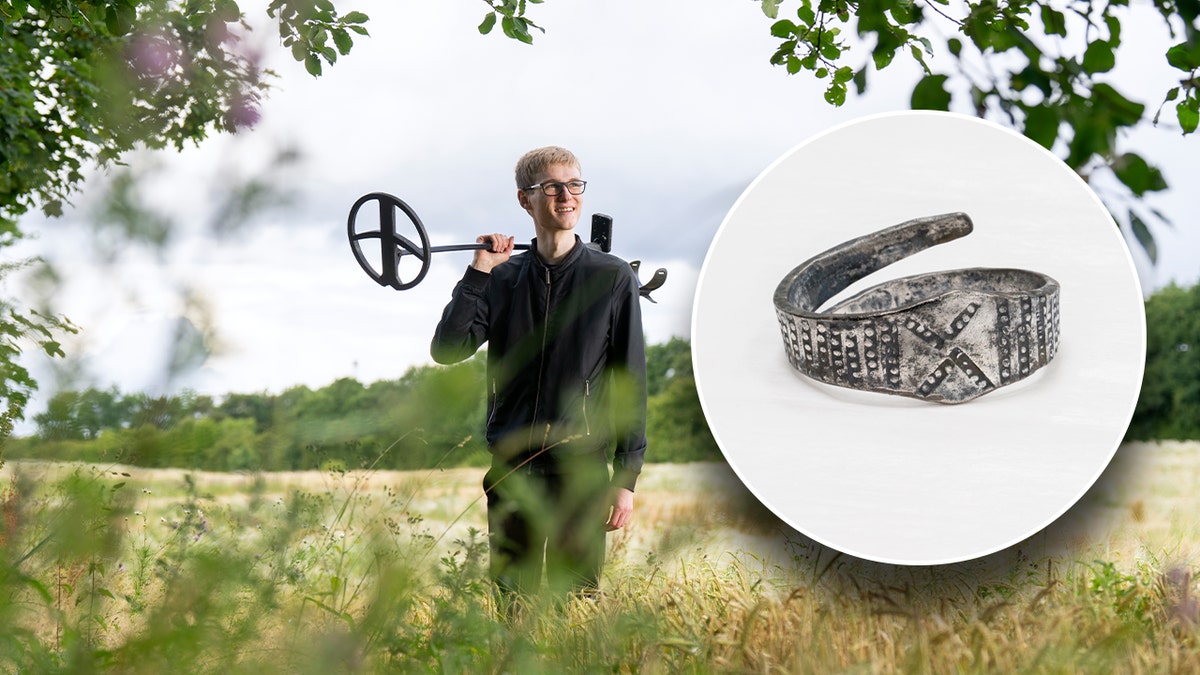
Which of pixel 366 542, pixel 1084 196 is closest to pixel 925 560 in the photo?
pixel 1084 196

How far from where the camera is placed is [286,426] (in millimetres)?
980

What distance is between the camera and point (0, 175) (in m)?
5.78

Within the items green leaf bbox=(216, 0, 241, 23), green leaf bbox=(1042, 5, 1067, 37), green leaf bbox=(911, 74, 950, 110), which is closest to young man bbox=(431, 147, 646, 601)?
green leaf bbox=(216, 0, 241, 23)

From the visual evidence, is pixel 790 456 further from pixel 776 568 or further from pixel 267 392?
pixel 267 392

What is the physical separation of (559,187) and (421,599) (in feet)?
5.12

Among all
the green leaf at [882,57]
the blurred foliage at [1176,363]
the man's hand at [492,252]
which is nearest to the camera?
the green leaf at [882,57]

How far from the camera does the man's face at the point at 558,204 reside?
2879 mm

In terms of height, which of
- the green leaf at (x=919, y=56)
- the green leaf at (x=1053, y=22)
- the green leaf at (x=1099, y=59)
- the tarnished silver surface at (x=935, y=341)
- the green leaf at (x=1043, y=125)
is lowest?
the tarnished silver surface at (x=935, y=341)

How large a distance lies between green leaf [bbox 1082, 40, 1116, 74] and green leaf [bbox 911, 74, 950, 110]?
0.61ft

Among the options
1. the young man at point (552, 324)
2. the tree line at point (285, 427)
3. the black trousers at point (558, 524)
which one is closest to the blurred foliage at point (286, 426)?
the tree line at point (285, 427)

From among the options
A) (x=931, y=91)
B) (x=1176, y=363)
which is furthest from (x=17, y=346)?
(x=1176, y=363)

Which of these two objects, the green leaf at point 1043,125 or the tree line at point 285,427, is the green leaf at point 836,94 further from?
the tree line at point 285,427

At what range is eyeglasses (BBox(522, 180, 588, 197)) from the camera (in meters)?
2.86

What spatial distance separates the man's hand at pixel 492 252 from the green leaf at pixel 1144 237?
1826 millimetres
